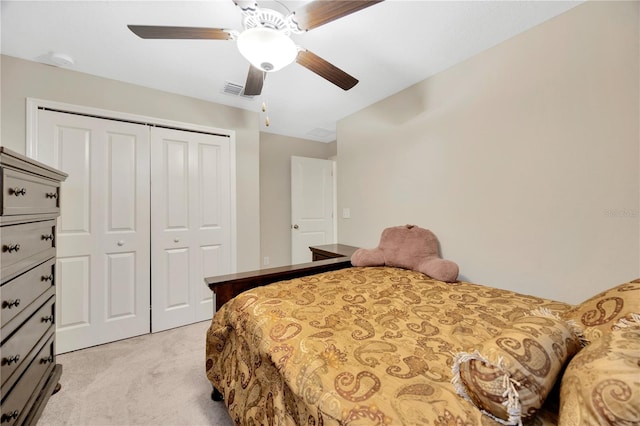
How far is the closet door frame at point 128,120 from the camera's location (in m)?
1.97

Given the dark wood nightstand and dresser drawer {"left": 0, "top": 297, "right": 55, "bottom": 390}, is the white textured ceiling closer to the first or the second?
the dark wood nightstand

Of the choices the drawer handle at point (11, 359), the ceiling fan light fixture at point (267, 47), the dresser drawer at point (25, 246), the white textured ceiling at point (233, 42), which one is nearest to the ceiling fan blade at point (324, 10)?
the ceiling fan light fixture at point (267, 47)

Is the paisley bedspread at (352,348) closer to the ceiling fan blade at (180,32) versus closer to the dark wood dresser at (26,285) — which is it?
the dark wood dresser at (26,285)

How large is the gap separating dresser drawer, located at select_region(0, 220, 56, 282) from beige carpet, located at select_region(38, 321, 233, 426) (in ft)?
2.98

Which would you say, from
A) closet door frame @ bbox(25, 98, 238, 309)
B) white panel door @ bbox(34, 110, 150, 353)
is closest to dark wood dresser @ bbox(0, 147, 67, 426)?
white panel door @ bbox(34, 110, 150, 353)

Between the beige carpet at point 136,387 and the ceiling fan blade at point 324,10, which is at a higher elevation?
the ceiling fan blade at point 324,10

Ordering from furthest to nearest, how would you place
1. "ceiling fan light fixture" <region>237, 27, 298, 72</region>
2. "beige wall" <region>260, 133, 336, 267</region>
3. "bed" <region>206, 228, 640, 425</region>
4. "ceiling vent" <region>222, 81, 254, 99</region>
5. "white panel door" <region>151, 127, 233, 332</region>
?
"beige wall" <region>260, 133, 336, 267</region>, "white panel door" <region>151, 127, 233, 332</region>, "ceiling vent" <region>222, 81, 254, 99</region>, "ceiling fan light fixture" <region>237, 27, 298, 72</region>, "bed" <region>206, 228, 640, 425</region>

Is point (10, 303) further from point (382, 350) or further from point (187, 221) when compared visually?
point (382, 350)

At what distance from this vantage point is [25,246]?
1.25m

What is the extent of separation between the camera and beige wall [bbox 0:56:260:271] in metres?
1.93

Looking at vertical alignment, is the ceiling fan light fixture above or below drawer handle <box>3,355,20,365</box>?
above

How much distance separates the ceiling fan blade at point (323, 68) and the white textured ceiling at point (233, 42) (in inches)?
12.6

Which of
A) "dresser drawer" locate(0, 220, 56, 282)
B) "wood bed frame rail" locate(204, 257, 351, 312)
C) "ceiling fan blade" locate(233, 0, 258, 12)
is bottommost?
"wood bed frame rail" locate(204, 257, 351, 312)

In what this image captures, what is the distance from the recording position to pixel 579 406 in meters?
0.49
